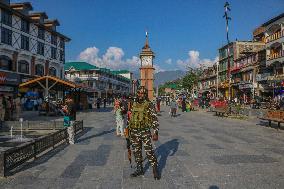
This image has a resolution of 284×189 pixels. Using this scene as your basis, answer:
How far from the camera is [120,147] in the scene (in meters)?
10.8

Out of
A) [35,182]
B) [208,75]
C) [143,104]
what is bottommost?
[35,182]

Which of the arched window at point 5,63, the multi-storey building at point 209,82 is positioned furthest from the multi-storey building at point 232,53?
the arched window at point 5,63

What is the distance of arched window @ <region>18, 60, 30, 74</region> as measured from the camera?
41.8 m

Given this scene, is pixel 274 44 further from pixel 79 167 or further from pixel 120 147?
pixel 79 167

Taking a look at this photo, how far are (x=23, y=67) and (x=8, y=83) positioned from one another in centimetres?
494

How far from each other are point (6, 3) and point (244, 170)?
38640mm

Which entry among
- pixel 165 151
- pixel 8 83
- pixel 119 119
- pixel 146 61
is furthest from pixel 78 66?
pixel 165 151

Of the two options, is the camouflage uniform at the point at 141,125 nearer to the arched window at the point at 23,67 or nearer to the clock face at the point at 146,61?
the arched window at the point at 23,67

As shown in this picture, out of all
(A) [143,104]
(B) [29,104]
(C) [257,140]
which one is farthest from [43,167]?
(B) [29,104]

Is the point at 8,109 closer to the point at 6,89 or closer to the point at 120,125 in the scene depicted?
the point at 120,125

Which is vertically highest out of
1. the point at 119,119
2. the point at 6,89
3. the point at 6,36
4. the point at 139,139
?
the point at 6,36

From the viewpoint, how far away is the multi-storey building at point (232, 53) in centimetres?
5719

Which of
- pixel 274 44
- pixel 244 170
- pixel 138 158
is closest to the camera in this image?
pixel 138 158

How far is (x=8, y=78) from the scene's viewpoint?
38.2 m
